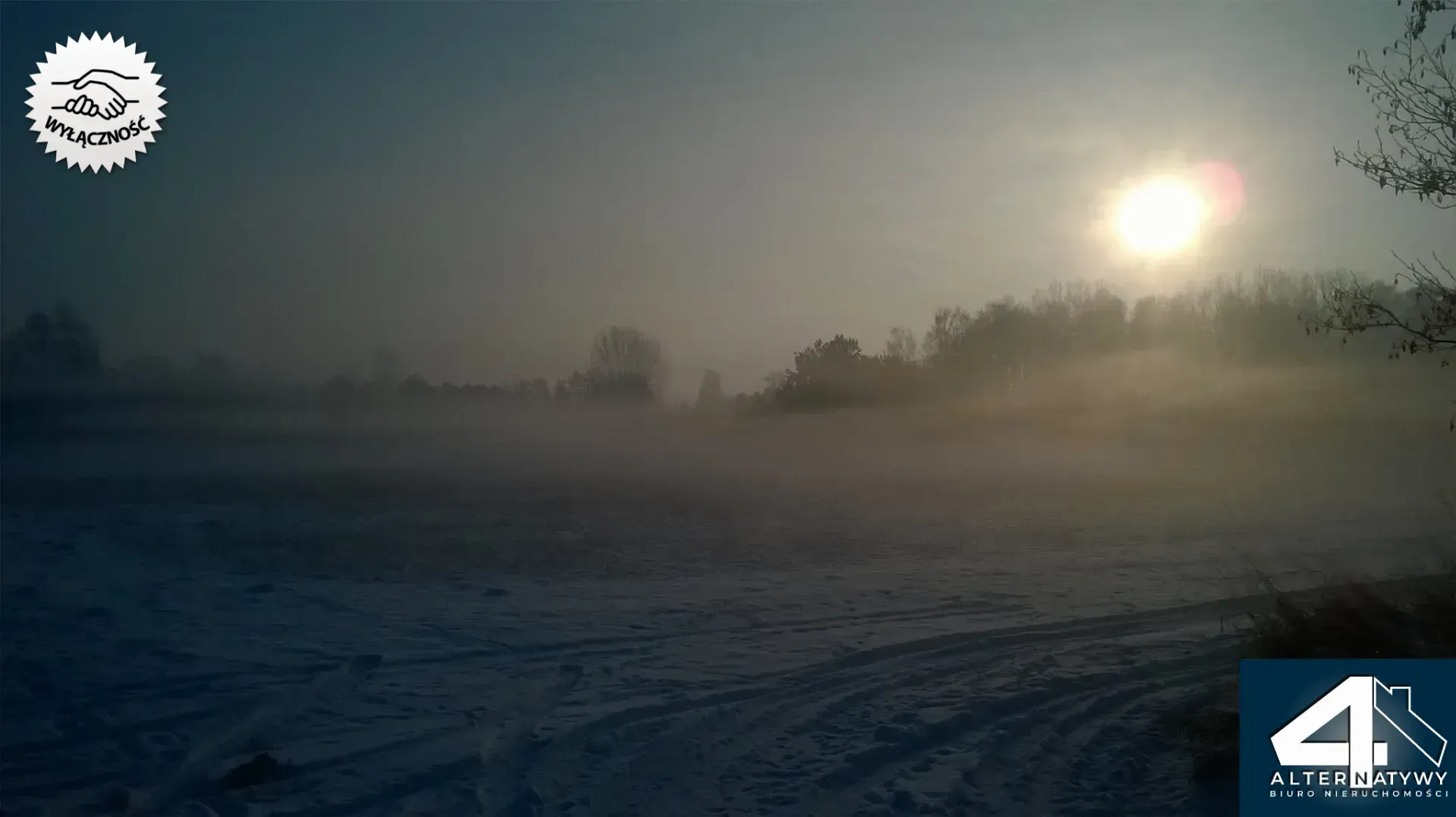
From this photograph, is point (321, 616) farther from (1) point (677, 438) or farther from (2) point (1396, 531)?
(2) point (1396, 531)

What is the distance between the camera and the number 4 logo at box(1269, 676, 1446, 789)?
5.46 m

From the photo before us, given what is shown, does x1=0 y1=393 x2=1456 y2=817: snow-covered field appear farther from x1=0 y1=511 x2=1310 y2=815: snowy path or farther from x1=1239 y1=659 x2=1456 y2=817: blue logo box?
x1=1239 y1=659 x2=1456 y2=817: blue logo box

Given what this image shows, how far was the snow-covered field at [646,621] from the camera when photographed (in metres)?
5.63

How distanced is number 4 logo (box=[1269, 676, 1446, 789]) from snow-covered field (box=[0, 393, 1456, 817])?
569mm

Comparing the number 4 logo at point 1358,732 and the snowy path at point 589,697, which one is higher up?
the number 4 logo at point 1358,732

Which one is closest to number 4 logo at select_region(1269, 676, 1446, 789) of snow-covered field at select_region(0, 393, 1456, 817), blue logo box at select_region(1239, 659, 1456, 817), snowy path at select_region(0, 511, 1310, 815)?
blue logo box at select_region(1239, 659, 1456, 817)

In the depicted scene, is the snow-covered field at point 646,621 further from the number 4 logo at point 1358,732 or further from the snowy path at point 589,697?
the number 4 logo at point 1358,732

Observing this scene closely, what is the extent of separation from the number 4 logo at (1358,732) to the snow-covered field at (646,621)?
57 centimetres

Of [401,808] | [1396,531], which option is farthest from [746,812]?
[1396,531]

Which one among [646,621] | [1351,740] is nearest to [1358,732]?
[1351,740]

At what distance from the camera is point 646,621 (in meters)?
9.19

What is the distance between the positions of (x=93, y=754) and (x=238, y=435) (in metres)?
14.0

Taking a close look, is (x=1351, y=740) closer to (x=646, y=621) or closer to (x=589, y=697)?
(x=589, y=697)

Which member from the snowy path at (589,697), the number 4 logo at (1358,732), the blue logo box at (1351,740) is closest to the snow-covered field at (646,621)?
the snowy path at (589,697)
